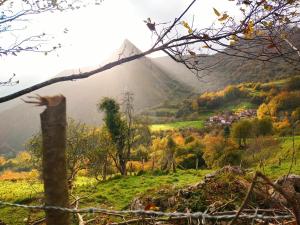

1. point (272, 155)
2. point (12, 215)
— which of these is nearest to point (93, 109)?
point (272, 155)

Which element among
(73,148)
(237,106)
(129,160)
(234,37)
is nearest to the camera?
(234,37)

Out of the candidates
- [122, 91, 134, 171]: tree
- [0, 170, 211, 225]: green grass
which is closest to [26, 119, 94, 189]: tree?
[0, 170, 211, 225]: green grass

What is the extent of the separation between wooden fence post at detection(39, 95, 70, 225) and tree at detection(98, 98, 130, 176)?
1446 inches

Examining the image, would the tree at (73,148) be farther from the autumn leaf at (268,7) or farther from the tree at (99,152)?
the autumn leaf at (268,7)

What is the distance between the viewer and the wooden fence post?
7.48 feet

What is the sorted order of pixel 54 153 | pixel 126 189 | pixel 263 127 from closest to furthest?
pixel 54 153, pixel 126 189, pixel 263 127

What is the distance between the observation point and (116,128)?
129ft

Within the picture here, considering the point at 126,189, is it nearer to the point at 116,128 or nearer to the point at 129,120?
the point at 116,128

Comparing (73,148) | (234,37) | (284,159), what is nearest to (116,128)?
(73,148)

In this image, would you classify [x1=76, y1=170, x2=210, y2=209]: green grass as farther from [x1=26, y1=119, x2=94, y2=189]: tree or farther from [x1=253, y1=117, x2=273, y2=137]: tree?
[x1=253, y1=117, x2=273, y2=137]: tree

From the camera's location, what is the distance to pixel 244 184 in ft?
24.2

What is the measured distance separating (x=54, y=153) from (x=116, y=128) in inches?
1466

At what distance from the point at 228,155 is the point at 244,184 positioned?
2940 cm

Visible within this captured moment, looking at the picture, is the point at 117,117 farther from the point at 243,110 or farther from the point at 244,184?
the point at 243,110
